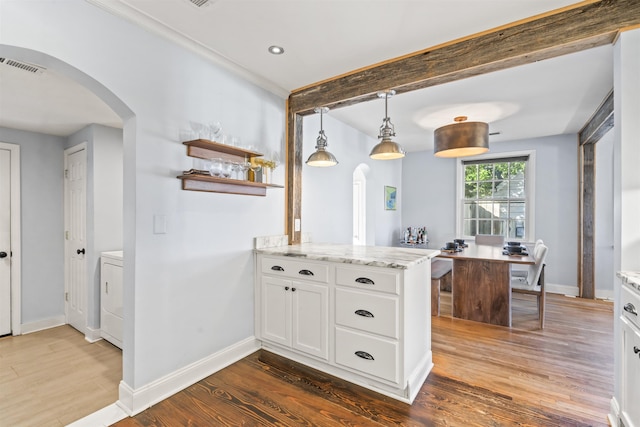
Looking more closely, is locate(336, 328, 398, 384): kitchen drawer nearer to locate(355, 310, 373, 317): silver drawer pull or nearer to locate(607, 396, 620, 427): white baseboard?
locate(355, 310, 373, 317): silver drawer pull

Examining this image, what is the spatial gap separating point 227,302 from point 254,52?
206 cm

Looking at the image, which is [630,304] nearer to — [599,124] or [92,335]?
[599,124]

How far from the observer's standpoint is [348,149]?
450 centimetres

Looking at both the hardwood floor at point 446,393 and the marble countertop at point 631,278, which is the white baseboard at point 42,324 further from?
the marble countertop at point 631,278

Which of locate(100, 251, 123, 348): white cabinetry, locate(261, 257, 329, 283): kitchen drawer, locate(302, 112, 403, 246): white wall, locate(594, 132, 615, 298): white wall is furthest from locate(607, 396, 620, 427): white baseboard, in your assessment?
locate(100, 251, 123, 348): white cabinetry

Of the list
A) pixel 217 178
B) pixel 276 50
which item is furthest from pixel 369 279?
pixel 276 50

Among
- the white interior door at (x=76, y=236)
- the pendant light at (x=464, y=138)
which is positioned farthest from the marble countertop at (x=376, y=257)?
the white interior door at (x=76, y=236)

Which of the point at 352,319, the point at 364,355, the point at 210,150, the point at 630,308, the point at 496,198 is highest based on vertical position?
the point at 210,150

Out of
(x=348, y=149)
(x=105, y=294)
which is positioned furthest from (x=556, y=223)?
(x=105, y=294)

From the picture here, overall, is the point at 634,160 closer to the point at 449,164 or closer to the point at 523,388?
the point at 523,388

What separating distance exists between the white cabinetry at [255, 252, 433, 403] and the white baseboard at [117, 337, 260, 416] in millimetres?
275

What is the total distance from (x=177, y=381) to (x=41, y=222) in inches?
116

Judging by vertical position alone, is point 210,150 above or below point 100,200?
above

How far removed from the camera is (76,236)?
3621 mm
